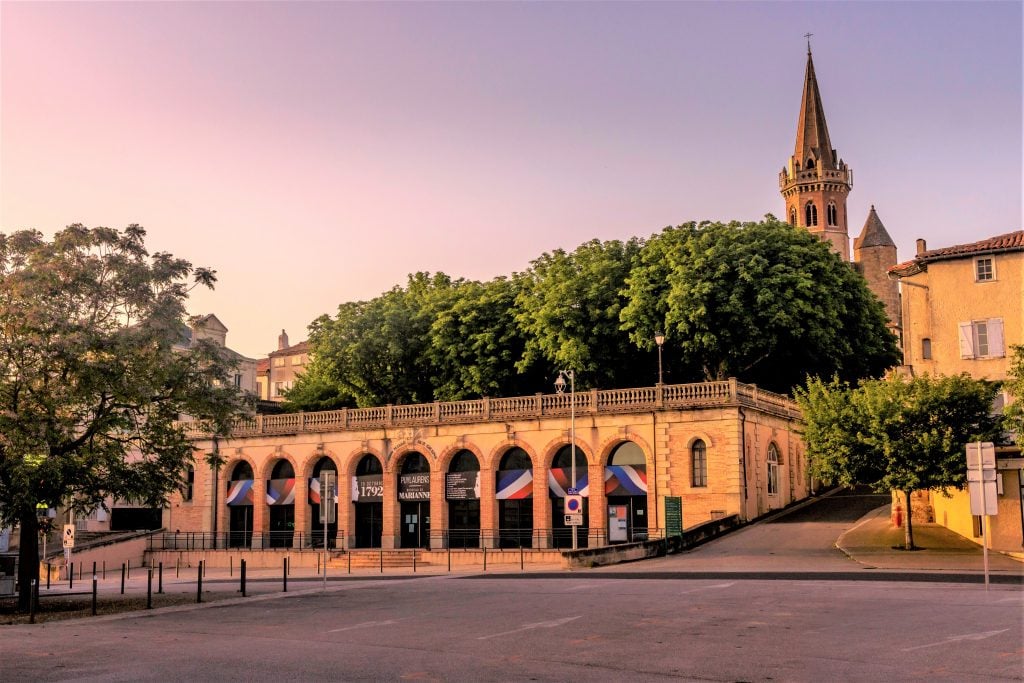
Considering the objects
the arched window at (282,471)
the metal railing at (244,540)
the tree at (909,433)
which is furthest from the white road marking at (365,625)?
the arched window at (282,471)

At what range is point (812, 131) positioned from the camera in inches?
4791

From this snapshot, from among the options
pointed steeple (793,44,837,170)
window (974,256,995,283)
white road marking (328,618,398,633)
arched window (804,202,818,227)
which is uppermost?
pointed steeple (793,44,837,170)

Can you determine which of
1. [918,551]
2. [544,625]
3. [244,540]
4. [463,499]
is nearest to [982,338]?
[918,551]

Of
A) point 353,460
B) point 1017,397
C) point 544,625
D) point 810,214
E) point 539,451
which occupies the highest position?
point 810,214

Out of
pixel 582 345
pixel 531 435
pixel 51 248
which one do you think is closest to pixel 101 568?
pixel 531 435

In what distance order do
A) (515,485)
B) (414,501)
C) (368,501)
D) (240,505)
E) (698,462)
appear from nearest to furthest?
(698,462)
(515,485)
(414,501)
(368,501)
(240,505)

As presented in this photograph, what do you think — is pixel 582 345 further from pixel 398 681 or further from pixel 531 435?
pixel 398 681

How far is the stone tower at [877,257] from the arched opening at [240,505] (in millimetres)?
80393

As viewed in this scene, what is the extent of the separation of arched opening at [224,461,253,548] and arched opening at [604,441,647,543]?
24.9 meters

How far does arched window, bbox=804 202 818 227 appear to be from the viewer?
405ft

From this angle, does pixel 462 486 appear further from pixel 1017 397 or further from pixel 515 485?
pixel 1017 397

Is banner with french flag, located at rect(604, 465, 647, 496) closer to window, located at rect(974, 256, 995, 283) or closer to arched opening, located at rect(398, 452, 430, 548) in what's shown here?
arched opening, located at rect(398, 452, 430, 548)

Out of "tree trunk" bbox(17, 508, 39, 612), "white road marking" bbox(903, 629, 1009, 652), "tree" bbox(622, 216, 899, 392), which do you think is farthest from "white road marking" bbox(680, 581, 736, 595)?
"tree" bbox(622, 216, 899, 392)

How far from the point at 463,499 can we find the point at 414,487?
3447 millimetres
